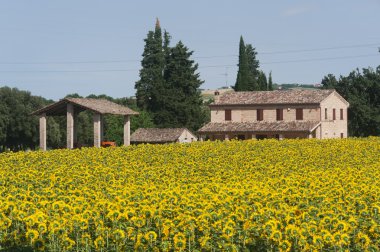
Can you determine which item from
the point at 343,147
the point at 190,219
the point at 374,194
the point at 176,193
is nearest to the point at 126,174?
the point at 176,193

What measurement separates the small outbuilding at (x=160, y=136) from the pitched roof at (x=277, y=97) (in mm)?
6082

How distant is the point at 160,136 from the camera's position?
8525 centimetres

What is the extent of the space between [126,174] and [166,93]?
A: 235 feet

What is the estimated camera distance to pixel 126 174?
27.6 meters

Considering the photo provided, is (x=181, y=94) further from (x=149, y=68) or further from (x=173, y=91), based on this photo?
(x=149, y=68)

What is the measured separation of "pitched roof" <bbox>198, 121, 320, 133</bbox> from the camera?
75188mm

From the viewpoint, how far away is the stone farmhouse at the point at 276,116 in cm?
7619

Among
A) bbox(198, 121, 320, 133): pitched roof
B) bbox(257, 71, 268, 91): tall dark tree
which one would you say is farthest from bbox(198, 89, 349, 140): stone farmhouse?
bbox(257, 71, 268, 91): tall dark tree

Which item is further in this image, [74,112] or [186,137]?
[186,137]

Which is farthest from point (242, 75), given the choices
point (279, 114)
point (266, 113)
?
point (279, 114)

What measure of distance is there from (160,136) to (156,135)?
56 cm

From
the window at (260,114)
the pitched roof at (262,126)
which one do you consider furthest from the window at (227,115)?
the window at (260,114)

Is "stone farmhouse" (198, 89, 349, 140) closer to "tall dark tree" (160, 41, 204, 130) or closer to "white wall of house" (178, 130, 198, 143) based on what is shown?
"white wall of house" (178, 130, 198, 143)

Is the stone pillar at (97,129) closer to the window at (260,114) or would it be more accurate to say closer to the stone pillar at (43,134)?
the stone pillar at (43,134)
